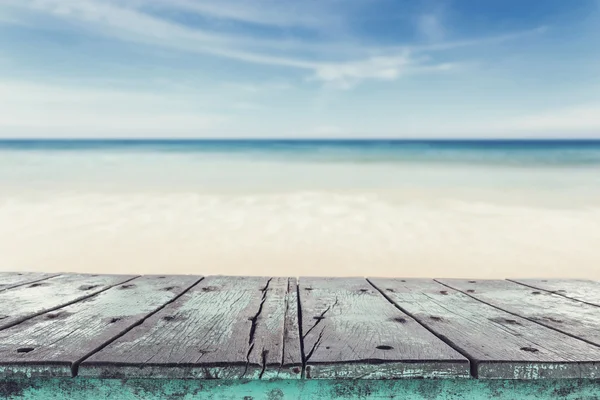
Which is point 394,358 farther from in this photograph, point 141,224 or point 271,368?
point 141,224

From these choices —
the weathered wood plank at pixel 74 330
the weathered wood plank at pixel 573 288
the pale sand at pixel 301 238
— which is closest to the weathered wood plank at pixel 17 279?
the weathered wood plank at pixel 74 330

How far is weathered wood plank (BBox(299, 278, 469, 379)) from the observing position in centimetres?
113

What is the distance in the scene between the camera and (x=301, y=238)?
6652mm

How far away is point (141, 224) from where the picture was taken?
7.68 metres

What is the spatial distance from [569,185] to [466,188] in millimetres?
3137

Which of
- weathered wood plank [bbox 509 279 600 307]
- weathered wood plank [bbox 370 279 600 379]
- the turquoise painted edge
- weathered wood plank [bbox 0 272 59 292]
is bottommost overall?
the turquoise painted edge

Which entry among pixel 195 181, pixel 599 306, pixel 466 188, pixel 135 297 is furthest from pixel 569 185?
pixel 135 297

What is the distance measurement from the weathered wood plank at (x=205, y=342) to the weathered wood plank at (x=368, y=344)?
0.28 ft

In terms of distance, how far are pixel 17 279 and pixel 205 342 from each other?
1242mm

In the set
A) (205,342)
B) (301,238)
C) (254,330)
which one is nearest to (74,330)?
(205,342)

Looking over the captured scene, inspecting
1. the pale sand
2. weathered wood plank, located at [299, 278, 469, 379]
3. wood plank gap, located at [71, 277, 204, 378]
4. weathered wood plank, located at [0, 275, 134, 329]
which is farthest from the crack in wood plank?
the pale sand

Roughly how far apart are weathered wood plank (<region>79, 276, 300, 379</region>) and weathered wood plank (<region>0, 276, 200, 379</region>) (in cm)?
5

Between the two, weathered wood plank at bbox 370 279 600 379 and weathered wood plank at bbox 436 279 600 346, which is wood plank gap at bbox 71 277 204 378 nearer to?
weathered wood plank at bbox 370 279 600 379

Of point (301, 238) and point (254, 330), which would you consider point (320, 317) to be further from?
point (301, 238)
